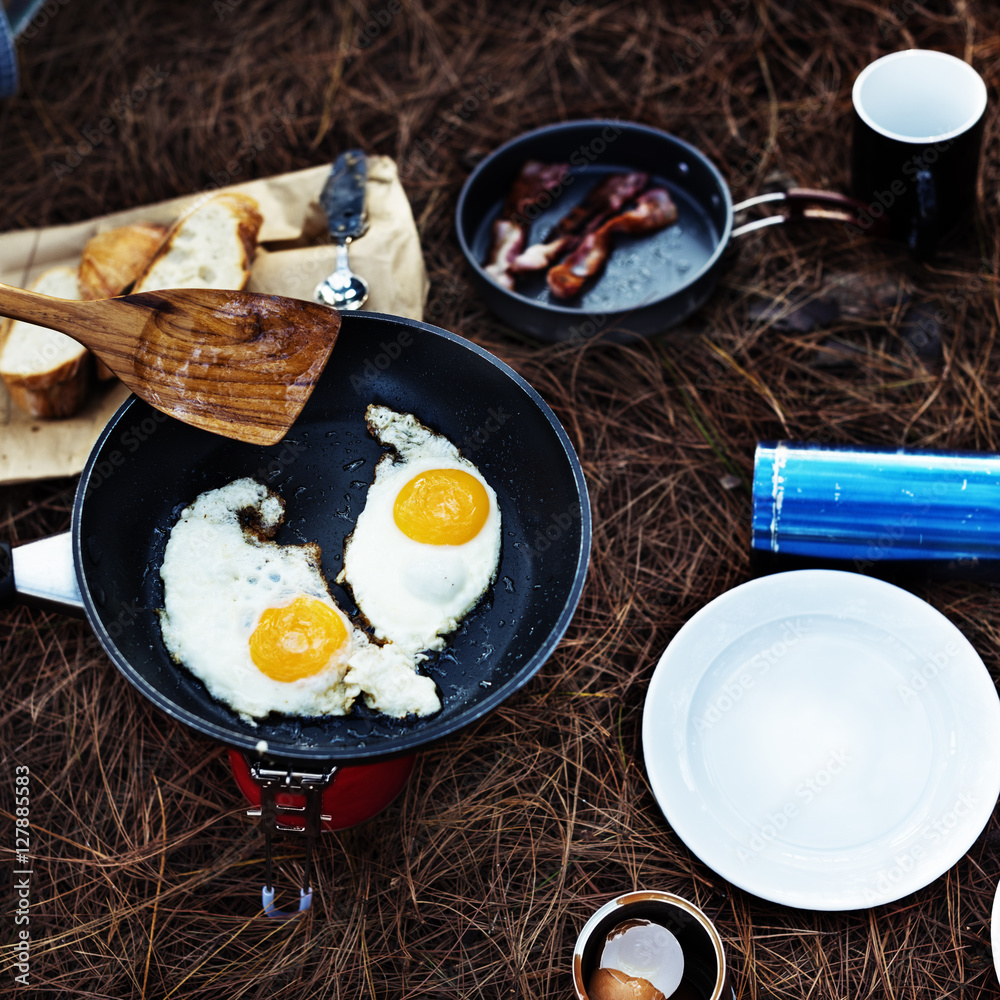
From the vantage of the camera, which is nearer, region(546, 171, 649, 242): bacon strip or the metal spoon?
the metal spoon

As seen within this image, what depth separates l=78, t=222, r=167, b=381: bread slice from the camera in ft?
9.45

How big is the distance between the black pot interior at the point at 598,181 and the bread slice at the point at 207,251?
689 mm

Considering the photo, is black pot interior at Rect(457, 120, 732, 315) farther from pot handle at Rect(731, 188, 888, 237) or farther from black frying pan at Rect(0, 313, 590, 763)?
black frying pan at Rect(0, 313, 590, 763)

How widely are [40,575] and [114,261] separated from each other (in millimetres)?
1180

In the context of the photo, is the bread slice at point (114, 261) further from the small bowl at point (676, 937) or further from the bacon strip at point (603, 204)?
the small bowl at point (676, 937)

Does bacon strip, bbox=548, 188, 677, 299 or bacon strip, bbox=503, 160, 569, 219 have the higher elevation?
bacon strip, bbox=503, 160, 569, 219

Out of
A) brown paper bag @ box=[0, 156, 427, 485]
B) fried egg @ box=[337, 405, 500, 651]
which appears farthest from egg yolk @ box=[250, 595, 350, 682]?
brown paper bag @ box=[0, 156, 427, 485]

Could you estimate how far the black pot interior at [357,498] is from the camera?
7.27 ft

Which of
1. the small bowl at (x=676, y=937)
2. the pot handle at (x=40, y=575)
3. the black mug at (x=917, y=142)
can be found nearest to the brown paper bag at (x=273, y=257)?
the pot handle at (x=40, y=575)

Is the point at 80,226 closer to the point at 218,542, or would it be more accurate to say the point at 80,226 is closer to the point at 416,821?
the point at 218,542

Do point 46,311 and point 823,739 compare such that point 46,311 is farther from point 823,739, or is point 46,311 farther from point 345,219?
point 823,739

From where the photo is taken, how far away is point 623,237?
121 inches

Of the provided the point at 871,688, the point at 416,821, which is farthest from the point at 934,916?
the point at 416,821

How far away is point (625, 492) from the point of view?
2.80 m
